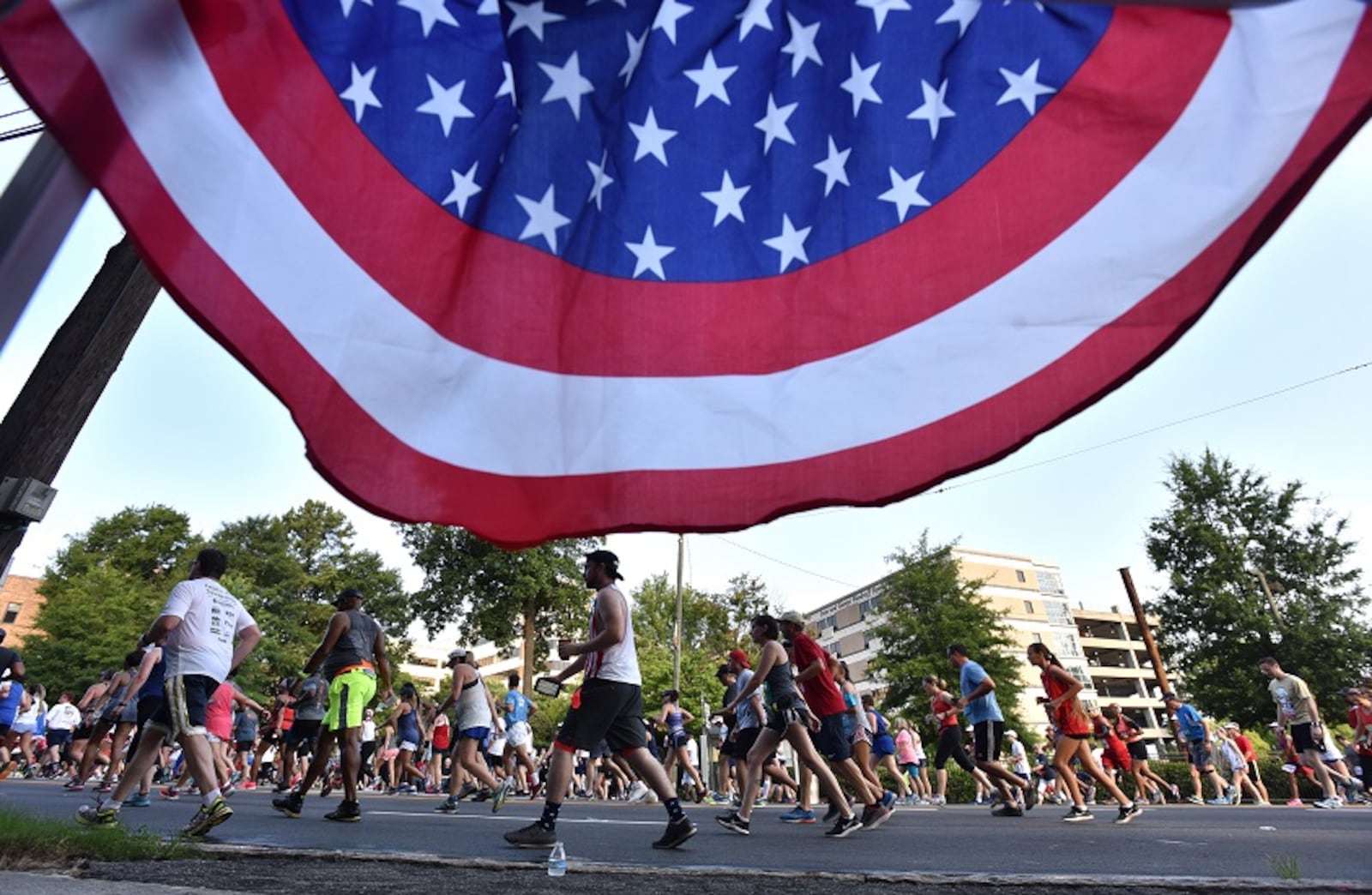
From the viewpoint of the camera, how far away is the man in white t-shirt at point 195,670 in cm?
580

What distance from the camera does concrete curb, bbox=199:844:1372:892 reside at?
439 cm

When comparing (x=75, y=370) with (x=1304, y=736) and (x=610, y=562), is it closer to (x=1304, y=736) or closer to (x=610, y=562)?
(x=610, y=562)

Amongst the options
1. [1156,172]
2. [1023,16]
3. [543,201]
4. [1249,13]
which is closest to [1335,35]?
[1249,13]

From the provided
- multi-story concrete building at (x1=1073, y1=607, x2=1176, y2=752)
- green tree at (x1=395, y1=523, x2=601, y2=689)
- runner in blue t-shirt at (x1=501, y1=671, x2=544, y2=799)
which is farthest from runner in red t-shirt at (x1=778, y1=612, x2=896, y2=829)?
multi-story concrete building at (x1=1073, y1=607, x2=1176, y2=752)

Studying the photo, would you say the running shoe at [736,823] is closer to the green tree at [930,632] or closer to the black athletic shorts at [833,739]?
the black athletic shorts at [833,739]

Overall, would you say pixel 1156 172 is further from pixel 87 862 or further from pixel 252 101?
pixel 87 862

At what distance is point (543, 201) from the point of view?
2.44 metres

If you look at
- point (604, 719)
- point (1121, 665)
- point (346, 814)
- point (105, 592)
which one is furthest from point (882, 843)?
point (1121, 665)

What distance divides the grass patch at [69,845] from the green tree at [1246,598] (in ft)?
116

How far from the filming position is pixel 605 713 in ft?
19.4

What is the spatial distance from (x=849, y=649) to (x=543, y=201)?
281 feet

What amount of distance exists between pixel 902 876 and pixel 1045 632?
278ft

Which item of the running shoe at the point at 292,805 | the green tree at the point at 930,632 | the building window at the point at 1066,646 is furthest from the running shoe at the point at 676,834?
the building window at the point at 1066,646

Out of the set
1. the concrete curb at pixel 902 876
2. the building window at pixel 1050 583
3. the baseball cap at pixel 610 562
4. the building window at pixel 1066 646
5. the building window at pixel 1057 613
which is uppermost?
the building window at pixel 1050 583
